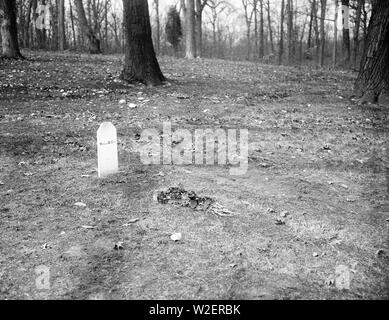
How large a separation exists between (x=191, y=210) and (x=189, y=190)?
54 cm

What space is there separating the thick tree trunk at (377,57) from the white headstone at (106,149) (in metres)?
Result: 7.31

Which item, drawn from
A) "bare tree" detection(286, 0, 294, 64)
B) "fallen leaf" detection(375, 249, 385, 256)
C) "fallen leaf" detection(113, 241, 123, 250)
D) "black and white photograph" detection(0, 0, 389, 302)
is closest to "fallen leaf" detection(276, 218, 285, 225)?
"black and white photograph" detection(0, 0, 389, 302)

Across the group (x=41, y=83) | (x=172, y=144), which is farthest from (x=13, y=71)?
(x=172, y=144)

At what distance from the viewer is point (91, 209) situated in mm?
4805

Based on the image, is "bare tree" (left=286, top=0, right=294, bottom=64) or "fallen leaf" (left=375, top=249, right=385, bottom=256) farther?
"bare tree" (left=286, top=0, right=294, bottom=64)

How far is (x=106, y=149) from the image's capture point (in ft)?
18.0

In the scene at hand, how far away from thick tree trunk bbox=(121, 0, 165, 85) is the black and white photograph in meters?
0.04

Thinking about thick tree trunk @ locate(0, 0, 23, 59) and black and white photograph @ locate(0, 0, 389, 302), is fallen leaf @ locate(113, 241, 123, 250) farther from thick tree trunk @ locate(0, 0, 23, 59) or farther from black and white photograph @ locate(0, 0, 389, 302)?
thick tree trunk @ locate(0, 0, 23, 59)

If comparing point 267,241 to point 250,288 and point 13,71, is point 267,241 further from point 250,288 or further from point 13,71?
point 13,71

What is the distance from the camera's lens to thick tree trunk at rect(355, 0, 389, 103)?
9.70 meters

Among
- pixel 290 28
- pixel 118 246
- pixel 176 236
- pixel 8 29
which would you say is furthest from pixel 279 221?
pixel 290 28

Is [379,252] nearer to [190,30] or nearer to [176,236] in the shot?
[176,236]

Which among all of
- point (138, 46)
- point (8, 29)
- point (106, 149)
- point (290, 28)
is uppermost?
point (290, 28)

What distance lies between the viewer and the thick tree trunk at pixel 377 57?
970 centimetres
